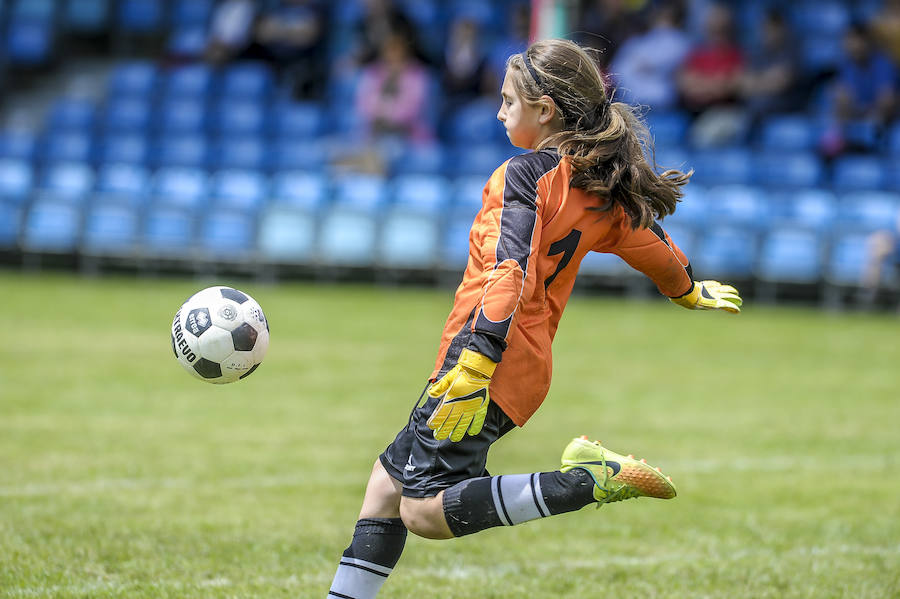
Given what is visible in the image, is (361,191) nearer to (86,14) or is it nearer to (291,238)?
(291,238)

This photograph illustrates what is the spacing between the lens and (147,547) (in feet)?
16.3

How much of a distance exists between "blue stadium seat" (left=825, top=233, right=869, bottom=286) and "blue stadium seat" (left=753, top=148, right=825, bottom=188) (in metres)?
1.60

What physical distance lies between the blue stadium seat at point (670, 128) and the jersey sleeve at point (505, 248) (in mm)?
13548

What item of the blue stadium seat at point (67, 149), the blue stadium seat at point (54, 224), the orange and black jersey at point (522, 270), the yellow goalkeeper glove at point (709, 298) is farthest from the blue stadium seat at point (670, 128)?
the orange and black jersey at point (522, 270)

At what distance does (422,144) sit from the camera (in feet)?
58.9

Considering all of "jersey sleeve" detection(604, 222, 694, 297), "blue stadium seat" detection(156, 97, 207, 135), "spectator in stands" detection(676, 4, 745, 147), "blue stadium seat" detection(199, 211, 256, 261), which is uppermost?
"spectator in stands" detection(676, 4, 745, 147)

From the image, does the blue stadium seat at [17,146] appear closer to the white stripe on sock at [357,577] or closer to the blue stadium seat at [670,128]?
the blue stadium seat at [670,128]

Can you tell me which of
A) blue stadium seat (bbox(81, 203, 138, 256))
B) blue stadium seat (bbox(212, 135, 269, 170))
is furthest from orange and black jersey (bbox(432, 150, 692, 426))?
blue stadium seat (bbox(212, 135, 269, 170))

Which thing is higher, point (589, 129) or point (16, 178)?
point (589, 129)

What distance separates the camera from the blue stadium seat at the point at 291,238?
16.3 metres

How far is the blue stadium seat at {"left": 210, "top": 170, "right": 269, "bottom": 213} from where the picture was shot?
16766 mm

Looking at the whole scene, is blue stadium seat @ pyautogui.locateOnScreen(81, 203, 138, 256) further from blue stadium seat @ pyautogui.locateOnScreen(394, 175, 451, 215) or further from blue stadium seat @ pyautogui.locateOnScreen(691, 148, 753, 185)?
blue stadium seat @ pyautogui.locateOnScreen(691, 148, 753, 185)

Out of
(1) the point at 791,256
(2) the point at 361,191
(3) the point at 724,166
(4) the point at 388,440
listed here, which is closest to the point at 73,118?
(2) the point at 361,191

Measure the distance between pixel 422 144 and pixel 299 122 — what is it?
235 centimetres
